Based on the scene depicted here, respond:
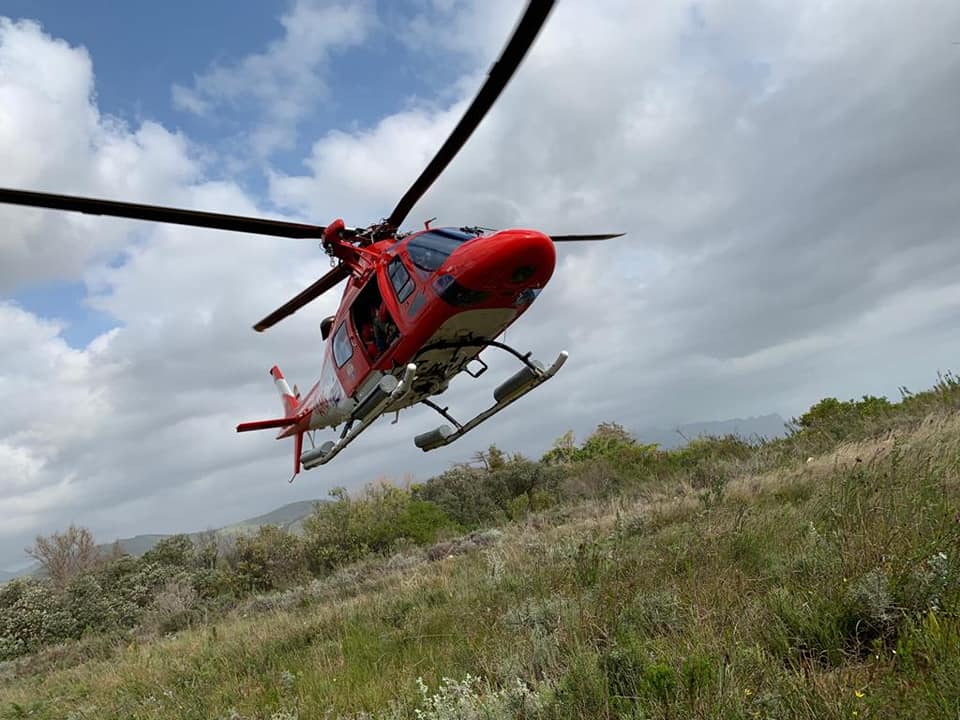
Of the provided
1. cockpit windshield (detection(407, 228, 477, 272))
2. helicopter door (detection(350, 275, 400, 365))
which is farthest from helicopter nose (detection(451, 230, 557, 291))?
helicopter door (detection(350, 275, 400, 365))

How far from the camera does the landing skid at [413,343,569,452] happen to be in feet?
28.2

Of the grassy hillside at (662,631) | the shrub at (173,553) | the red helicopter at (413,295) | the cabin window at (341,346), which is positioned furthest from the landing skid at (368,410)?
the shrub at (173,553)

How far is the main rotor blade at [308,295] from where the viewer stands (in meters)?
9.37

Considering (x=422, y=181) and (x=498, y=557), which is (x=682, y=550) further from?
(x=422, y=181)

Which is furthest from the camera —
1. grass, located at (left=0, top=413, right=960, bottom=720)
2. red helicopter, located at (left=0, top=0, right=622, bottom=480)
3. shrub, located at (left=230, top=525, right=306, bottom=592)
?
shrub, located at (left=230, top=525, right=306, bottom=592)

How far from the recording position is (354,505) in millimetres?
22812

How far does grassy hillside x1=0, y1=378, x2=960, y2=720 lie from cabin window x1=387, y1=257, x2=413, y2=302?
3.76m

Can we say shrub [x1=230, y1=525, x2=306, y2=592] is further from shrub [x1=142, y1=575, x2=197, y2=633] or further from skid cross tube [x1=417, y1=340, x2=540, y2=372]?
skid cross tube [x1=417, y1=340, x2=540, y2=372]

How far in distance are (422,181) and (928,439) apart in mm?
7044

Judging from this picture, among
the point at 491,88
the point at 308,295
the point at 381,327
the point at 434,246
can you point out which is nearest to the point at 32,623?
the point at 308,295

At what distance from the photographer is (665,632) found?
3.61 metres

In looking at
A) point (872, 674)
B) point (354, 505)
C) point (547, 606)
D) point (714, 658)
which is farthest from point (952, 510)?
point (354, 505)

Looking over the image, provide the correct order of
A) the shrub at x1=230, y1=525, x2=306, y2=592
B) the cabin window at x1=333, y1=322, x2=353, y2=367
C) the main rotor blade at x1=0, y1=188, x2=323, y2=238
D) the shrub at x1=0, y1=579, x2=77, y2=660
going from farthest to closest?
the shrub at x1=230, y1=525, x2=306, y2=592 → the shrub at x1=0, y1=579, x2=77, y2=660 → the cabin window at x1=333, y1=322, x2=353, y2=367 → the main rotor blade at x1=0, y1=188, x2=323, y2=238

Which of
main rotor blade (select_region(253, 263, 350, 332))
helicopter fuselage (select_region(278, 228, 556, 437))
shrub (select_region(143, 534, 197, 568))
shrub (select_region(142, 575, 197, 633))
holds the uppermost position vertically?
main rotor blade (select_region(253, 263, 350, 332))
